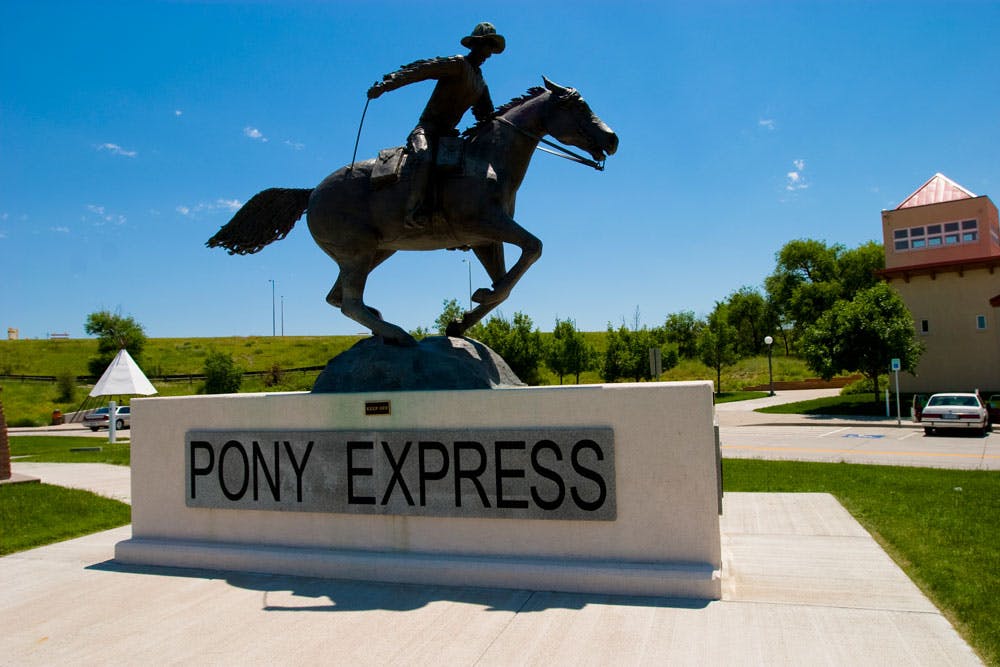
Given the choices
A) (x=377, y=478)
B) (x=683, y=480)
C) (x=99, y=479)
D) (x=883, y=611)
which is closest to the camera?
(x=883, y=611)

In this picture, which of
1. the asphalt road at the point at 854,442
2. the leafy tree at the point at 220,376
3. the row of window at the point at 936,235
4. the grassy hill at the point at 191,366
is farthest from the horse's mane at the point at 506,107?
the leafy tree at the point at 220,376

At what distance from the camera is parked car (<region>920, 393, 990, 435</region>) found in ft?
65.2

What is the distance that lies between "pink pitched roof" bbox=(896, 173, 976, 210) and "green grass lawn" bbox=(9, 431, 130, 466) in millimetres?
35491

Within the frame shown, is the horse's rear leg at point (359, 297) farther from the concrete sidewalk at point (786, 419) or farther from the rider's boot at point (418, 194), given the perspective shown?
the concrete sidewalk at point (786, 419)

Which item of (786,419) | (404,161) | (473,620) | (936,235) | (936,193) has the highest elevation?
(936,193)

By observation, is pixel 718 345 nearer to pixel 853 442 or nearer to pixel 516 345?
pixel 516 345

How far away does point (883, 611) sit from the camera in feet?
14.3

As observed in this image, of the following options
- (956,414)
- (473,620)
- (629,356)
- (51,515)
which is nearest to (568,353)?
(629,356)

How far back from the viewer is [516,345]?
35.8 meters

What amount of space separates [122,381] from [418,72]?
62.9 ft

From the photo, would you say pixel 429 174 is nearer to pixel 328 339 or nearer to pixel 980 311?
pixel 980 311

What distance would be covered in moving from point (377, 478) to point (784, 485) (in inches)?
275

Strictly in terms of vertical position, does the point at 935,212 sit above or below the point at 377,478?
above

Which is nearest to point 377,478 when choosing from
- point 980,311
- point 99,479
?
point 99,479
